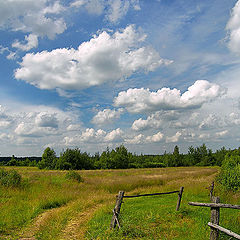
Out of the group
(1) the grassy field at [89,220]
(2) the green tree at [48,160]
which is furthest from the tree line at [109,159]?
(1) the grassy field at [89,220]

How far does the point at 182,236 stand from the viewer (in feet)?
24.0

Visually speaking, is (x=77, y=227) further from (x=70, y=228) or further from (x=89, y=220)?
(x=89, y=220)

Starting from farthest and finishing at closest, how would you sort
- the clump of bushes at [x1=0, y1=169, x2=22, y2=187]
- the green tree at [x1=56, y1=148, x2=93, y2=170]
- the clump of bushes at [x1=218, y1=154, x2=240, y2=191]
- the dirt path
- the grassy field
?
the green tree at [x1=56, y1=148, x2=93, y2=170] → the clump of bushes at [x1=0, y1=169, x2=22, y2=187] → the clump of bushes at [x1=218, y1=154, x2=240, y2=191] → the dirt path → the grassy field

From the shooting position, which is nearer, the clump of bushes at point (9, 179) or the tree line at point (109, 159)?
the clump of bushes at point (9, 179)

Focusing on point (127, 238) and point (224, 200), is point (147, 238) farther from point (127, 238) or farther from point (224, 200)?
point (224, 200)

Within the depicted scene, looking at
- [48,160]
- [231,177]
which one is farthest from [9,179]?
[48,160]

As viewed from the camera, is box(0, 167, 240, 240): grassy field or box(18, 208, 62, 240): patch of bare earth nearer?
box(0, 167, 240, 240): grassy field

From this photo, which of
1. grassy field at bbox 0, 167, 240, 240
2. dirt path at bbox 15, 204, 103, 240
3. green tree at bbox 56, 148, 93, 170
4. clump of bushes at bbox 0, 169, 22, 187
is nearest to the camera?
grassy field at bbox 0, 167, 240, 240

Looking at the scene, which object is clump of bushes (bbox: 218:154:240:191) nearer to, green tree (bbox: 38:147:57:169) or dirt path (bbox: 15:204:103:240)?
dirt path (bbox: 15:204:103:240)

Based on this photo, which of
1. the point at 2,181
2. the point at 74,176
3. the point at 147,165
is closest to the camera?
the point at 2,181

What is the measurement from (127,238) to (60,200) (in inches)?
307

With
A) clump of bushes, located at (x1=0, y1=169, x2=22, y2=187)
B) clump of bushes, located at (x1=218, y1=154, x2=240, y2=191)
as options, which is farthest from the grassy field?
clump of bushes, located at (x1=0, y1=169, x2=22, y2=187)

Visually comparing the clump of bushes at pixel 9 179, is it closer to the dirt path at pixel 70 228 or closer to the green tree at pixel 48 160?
the dirt path at pixel 70 228

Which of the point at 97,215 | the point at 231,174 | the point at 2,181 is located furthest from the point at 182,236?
the point at 2,181
